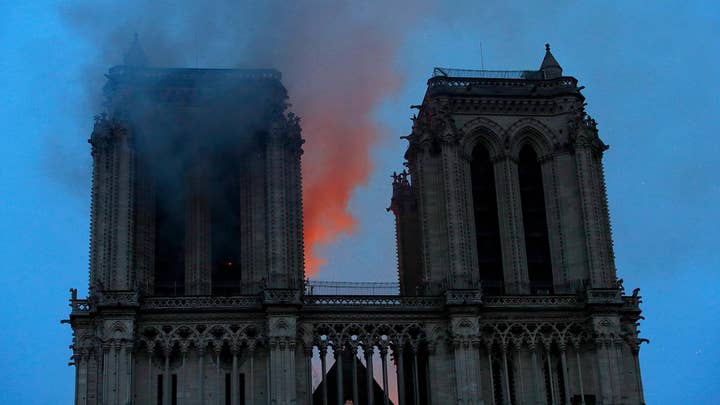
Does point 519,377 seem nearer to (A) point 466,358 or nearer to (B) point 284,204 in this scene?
(A) point 466,358

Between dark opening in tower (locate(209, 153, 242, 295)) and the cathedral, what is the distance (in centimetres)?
7

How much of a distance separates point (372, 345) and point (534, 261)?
9.89 m

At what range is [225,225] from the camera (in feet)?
191

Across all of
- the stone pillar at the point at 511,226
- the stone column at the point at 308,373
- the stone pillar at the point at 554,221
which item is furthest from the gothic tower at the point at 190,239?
the stone pillar at the point at 554,221

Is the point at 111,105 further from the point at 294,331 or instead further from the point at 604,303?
the point at 604,303

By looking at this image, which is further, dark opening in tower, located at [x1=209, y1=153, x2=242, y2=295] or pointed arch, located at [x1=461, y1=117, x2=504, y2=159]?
pointed arch, located at [x1=461, y1=117, x2=504, y2=159]

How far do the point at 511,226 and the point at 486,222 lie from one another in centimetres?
155

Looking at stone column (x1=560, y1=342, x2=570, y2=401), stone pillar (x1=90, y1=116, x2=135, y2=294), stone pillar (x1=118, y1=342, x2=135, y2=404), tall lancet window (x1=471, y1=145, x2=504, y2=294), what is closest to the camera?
stone pillar (x1=118, y1=342, x2=135, y2=404)

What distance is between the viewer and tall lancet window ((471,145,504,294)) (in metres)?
59.9

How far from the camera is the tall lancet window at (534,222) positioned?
6022 centimetres

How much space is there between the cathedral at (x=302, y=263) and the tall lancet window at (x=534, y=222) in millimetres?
69

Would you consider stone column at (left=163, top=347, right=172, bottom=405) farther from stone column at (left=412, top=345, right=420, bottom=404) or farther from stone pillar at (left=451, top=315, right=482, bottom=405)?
stone pillar at (left=451, top=315, right=482, bottom=405)

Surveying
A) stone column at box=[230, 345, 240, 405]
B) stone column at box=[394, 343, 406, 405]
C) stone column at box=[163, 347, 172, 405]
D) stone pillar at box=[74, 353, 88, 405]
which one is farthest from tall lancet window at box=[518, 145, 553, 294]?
stone pillar at box=[74, 353, 88, 405]

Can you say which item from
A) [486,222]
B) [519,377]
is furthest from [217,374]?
[486,222]
